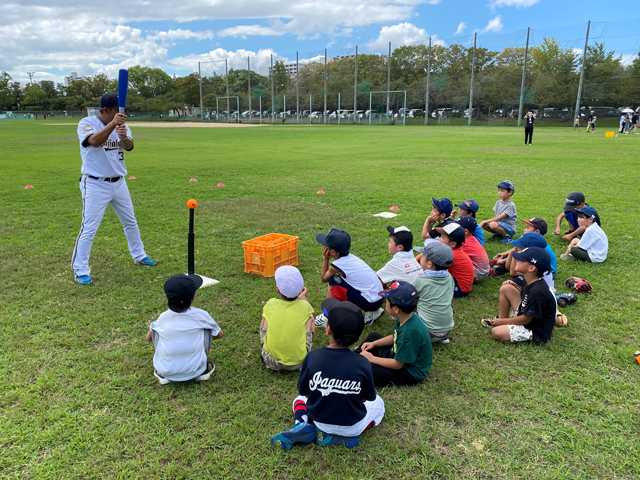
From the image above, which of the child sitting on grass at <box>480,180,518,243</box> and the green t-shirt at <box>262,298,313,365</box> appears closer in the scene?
the green t-shirt at <box>262,298,313,365</box>

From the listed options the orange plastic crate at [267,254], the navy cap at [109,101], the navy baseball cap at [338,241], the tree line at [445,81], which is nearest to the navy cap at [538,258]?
the navy baseball cap at [338,241]

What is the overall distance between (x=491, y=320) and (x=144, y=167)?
14034 millimetres

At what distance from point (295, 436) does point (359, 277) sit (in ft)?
6.11

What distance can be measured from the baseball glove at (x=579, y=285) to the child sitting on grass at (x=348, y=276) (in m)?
Result: 2.68

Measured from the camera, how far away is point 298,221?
8211 mm

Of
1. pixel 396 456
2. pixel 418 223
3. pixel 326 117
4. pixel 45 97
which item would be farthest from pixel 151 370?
pixel 45 97

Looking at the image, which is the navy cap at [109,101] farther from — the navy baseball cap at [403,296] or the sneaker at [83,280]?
the navy baseball cap at [403,296]

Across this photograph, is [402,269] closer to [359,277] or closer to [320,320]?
[359,277]

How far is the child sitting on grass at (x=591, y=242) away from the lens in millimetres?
6039

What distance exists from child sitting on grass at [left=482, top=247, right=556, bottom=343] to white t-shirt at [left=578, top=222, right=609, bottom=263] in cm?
273

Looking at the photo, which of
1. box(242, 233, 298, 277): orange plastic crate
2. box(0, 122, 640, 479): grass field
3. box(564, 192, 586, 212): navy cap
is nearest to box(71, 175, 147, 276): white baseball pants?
box(0, 122, 640, 479): grass field

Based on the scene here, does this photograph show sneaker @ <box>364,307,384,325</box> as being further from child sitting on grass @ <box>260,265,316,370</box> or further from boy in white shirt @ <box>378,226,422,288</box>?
child sitting on grass @ <box>260,265,316,370</box>

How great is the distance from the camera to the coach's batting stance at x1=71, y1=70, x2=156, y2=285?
5152 mm

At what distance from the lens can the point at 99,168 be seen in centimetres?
536
